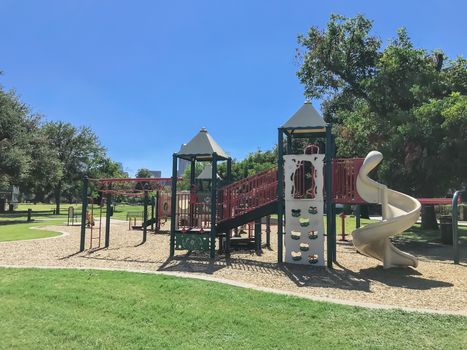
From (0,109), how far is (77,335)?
1163 inches

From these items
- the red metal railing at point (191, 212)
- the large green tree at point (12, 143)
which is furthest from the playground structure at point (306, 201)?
the large green tree at point (12, 143)

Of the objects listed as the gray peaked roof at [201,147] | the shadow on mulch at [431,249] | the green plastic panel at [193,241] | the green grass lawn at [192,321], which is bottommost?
the green grass lawn at [192,321]

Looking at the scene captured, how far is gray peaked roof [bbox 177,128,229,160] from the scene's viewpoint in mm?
13165

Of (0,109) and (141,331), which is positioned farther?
(0,109)

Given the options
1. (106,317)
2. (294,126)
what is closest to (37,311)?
(106,317)

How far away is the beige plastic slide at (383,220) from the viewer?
10.4m

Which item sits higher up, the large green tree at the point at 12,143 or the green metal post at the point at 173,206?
the large green tree at the point at 12,143

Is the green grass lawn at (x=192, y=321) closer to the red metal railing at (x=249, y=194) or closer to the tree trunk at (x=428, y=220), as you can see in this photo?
the red metal railing at (x=249, y=194)

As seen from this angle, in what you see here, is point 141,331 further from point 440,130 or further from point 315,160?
point 440,130

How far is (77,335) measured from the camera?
16.6ft

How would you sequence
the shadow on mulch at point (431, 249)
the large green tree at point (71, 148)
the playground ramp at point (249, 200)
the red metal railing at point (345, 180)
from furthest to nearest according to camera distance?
the large green tree at point (71, 148), the shadow on mulch at point (431, 249), the playground ramp at point (249, 200), the red metal railing at point (345, 180)

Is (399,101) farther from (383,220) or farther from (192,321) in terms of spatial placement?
(192,321)

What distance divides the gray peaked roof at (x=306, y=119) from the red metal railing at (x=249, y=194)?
1435mm

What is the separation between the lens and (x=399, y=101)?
19.4 metres
